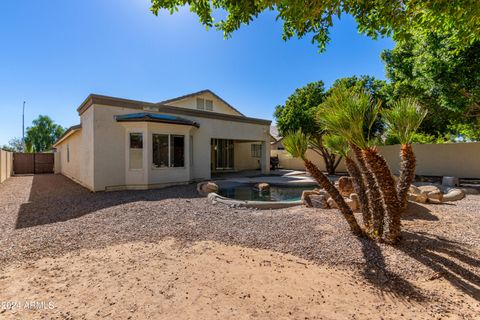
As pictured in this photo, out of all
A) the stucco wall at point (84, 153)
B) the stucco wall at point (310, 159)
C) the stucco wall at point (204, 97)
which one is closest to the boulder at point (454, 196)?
the stucco wall at point (310, 159)

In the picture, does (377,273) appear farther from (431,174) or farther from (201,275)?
(431,174)

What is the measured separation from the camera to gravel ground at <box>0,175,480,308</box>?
358 cm

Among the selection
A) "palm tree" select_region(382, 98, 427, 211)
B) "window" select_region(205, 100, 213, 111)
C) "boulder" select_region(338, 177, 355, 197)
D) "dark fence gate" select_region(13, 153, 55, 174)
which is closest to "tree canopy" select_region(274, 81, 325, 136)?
"window" select_region(205, 100, 213, 111)

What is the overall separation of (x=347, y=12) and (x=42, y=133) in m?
61.6

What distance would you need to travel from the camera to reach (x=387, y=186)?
4.07 meters

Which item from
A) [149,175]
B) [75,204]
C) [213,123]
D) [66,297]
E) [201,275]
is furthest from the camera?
[213,123]

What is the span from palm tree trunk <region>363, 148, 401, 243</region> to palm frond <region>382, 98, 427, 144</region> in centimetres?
56

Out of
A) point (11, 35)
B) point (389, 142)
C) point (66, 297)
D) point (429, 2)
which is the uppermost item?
point (11, 35)

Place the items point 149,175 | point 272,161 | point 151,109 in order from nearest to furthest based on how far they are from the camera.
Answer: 1. point 149,175
2. point 151,109
3. point 272,161

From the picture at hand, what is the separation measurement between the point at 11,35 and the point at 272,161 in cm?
1980

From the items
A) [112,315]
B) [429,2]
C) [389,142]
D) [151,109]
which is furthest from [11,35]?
[389,142]

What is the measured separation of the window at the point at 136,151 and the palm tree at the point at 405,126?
10492 mm

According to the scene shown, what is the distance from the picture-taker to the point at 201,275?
3398 millimetres

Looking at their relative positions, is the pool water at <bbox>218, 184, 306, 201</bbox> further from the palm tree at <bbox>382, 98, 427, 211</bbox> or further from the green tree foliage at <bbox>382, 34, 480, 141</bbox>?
the green tree foliage at <bbox>382, 34, 480, 141</bbox>
